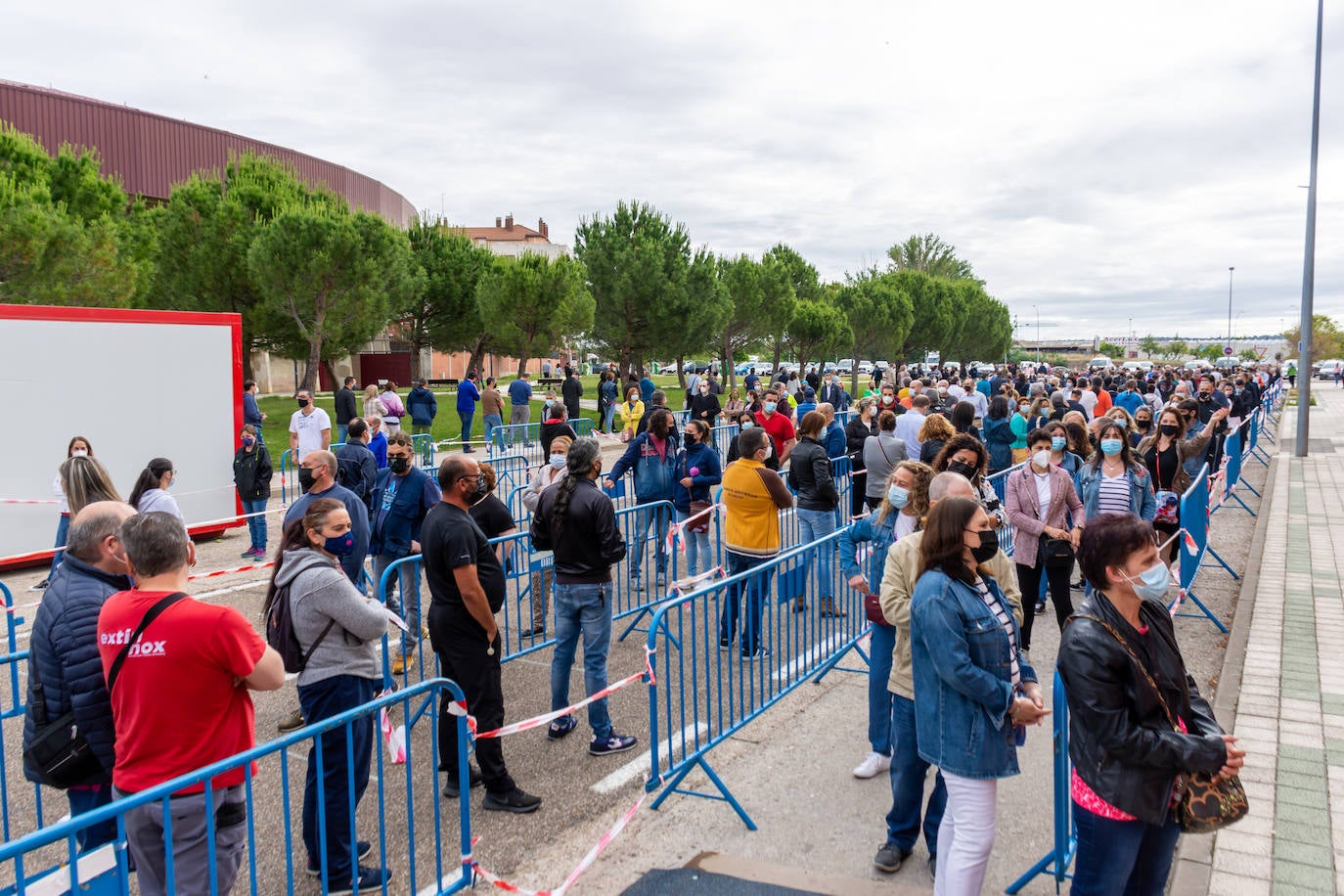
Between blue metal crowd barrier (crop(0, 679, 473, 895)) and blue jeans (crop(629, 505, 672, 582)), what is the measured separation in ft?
11.7

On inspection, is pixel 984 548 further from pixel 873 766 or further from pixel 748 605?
pixel 748 605

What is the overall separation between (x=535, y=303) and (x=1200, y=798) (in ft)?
→ 104

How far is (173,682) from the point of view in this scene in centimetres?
326

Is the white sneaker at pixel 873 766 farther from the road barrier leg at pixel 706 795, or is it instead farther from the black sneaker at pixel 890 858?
the black sneaker at pixel 890 858

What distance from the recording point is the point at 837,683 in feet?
22.6

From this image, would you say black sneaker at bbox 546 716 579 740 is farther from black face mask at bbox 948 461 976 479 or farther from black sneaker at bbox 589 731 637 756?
black face mask at bbox 948 461 976 479

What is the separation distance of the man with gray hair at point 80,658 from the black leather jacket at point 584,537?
2.31m

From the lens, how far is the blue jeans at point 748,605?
592cm

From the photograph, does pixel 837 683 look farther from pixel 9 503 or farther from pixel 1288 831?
pixel 9 503

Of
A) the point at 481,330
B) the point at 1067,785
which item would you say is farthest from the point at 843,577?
the point at 481,330

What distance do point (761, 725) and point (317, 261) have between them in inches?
897

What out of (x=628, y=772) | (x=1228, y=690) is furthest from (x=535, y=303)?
(x=628, y=772)

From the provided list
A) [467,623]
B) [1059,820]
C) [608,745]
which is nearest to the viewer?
[1059,820]

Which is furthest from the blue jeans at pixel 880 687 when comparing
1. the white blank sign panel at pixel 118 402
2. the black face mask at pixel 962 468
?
the white blank sign panel at pixel 118 402
